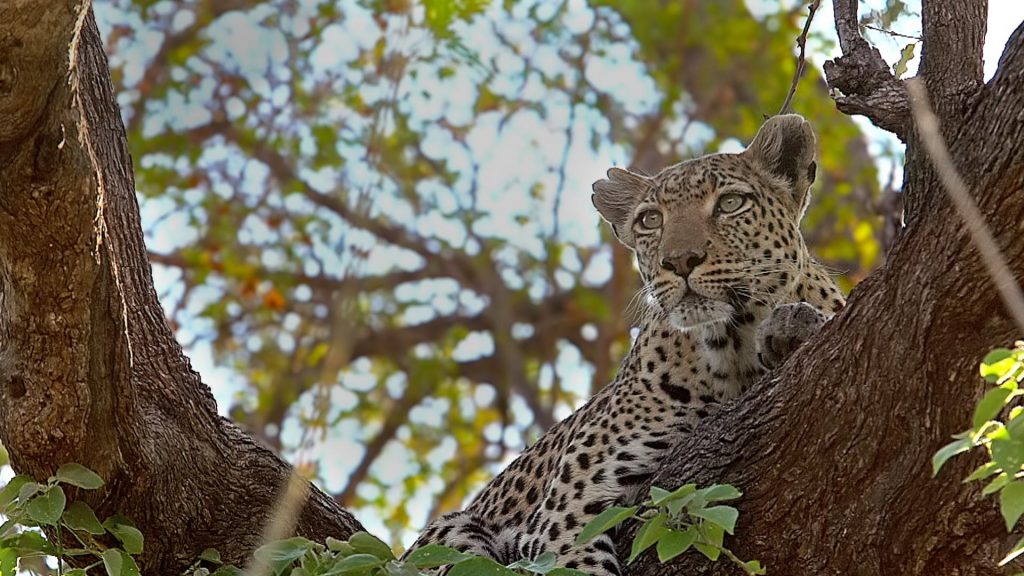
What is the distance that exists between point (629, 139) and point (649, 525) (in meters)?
11.5

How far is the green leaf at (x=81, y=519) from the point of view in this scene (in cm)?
512

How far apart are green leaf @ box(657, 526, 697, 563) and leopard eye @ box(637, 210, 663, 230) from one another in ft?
9.87

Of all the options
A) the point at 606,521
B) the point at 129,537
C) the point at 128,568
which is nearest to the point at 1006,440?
the point at 606,521

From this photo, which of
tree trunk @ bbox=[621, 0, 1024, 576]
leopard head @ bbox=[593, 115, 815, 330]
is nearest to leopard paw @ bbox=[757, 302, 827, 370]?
leopard head @ bbox=[593, 115, 815, 330]

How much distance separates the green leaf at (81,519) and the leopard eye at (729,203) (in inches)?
121

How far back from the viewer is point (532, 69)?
47.8 feet

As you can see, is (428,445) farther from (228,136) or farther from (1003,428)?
(1003,428)

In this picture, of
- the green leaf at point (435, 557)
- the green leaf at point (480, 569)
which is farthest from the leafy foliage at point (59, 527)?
the green leaf at point (480, 569)

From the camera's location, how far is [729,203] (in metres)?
6.88

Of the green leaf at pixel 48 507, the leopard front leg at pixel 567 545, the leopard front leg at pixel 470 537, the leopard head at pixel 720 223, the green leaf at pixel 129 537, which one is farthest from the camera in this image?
the leopard front leg at pixel 470 537

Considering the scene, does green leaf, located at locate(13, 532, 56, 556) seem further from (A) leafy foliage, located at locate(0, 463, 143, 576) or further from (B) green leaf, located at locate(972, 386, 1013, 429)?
(B) green leaf, located at locate(972, 386, 1013, 429)

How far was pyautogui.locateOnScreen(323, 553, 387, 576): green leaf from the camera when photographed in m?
3.99

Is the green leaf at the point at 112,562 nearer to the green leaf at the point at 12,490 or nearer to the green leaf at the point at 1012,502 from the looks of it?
the green leaf at the point at 12,490

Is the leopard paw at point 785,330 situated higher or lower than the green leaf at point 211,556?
higher
